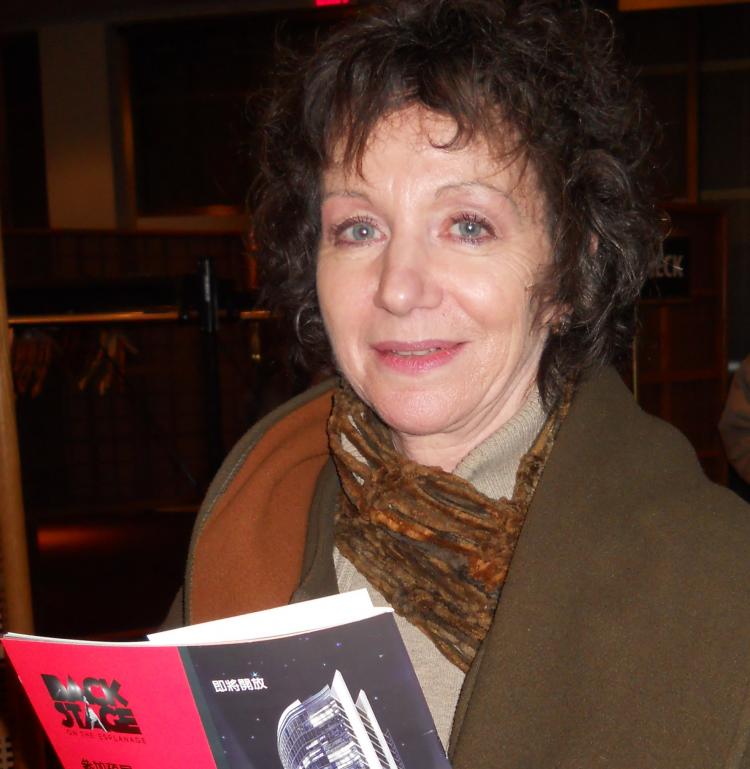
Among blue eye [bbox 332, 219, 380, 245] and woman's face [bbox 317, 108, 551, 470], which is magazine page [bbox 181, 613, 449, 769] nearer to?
woman's face [bbox 317, 108, 551, 470]

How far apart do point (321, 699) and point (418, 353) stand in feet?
1.71

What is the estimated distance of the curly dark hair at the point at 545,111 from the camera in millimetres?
1243

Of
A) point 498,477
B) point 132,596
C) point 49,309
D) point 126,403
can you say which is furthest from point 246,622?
point 126,403

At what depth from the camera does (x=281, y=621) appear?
96 cm

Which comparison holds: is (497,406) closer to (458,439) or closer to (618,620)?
(458,439)

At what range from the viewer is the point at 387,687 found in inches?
35.9

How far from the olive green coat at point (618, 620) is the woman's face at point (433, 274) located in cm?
15

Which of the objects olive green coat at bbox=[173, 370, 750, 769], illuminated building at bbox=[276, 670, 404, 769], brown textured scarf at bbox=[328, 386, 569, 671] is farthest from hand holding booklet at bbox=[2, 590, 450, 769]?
brown textured scarf at bbox=[328, 386, 569, 671]

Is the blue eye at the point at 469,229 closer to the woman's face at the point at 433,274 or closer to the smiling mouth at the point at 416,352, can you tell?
the woman's face at the point at 433,274

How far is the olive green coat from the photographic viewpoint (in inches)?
38.7

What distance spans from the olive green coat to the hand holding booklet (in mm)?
163

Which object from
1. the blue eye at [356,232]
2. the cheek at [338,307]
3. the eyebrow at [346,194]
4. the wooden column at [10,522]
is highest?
the eyebrow at [346,194]

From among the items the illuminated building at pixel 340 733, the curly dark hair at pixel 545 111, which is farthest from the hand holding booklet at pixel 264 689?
the curly dark hair at pixel 545 111

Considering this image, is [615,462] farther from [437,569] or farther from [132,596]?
[132,596]
